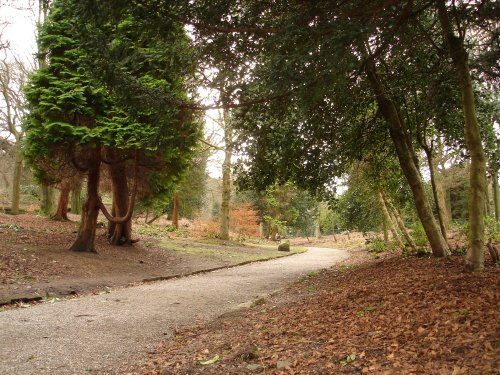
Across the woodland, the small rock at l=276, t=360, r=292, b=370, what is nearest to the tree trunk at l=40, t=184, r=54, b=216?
the woodland

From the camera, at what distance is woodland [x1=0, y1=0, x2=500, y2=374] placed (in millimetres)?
4453

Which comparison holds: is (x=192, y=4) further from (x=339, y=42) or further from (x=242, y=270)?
(x=242, y=270)

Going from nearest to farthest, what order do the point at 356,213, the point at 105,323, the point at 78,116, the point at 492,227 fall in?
the point at 105,323 → the point at 78,116 → the point at 492,227 → the point at 356,213

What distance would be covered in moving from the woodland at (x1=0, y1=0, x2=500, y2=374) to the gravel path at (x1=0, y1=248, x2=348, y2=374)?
24.5 inches

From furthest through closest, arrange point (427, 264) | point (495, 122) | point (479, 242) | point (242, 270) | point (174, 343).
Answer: point (242, 270) < point (495, 122) < point (427, 264) < point (479, 242) < point (174, 343)

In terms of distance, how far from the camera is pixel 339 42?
15.0ft

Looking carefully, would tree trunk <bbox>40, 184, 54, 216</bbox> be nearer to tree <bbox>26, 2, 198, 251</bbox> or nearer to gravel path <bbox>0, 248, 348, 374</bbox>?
tree <bbox>26, 2, 198, 251</bbox>

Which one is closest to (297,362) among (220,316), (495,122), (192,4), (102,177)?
(220,316)

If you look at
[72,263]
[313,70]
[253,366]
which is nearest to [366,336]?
[253,366]

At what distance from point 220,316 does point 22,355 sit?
116 inches

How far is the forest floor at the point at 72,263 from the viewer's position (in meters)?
8.51

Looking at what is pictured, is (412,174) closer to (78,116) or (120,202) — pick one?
(78,116)

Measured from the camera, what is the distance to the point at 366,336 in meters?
4.13

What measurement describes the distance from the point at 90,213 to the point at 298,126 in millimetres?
7458
